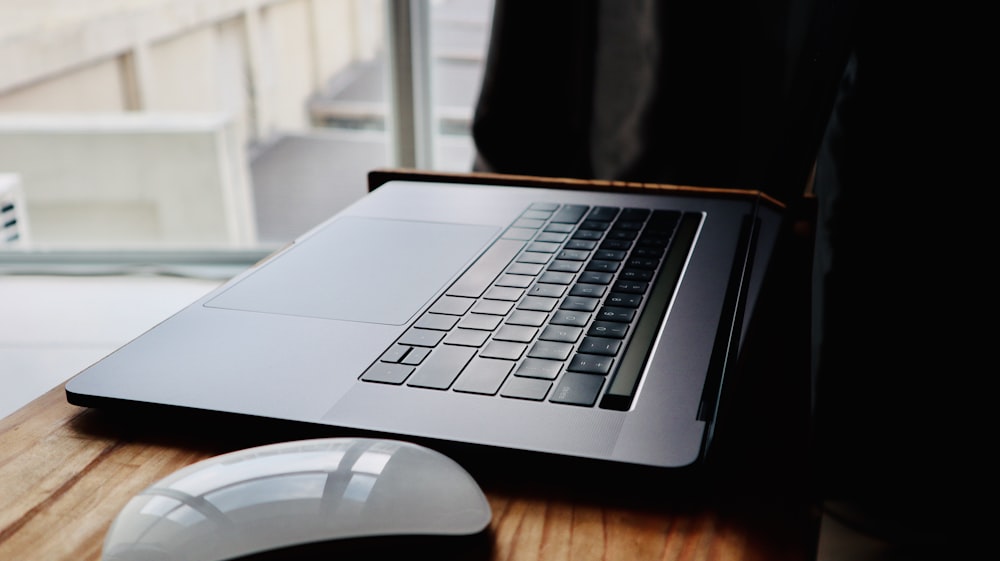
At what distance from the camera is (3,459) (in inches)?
15.9

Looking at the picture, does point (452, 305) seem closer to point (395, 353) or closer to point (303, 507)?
point (395, 353)

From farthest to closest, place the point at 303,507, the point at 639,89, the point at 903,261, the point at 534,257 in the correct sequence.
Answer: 1. the point at 639,89
2. the point at 903,261
3. the point at 534,257
4. the point at 303,507

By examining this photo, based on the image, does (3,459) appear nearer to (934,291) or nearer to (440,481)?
(440,481)

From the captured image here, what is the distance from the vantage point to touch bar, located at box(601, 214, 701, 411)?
409 mm

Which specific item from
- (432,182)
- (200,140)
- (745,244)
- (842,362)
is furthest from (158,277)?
(745,244)

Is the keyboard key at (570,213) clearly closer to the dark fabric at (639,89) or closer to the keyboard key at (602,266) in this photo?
the keyboard key at (602,266)

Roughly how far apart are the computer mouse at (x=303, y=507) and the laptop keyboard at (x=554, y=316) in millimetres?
88

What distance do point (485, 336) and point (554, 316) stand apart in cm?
5

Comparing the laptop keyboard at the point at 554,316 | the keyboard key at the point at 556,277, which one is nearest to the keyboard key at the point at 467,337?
the laptop keyboard at the point at 554,316

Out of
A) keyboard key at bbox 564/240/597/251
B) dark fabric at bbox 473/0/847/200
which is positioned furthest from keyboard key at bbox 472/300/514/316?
dark fabric at bbox 473/0/847/200

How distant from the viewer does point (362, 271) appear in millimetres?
606

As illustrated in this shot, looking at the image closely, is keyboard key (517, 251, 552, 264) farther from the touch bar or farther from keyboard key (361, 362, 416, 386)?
keyboard key (361, 362, 416, 386)

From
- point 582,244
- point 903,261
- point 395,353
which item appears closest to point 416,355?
point 395,353

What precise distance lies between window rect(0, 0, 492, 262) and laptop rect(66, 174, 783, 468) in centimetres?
117
